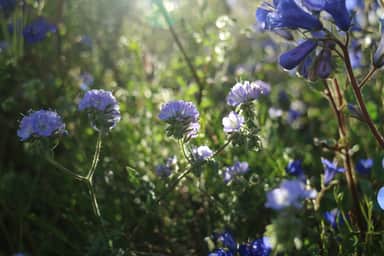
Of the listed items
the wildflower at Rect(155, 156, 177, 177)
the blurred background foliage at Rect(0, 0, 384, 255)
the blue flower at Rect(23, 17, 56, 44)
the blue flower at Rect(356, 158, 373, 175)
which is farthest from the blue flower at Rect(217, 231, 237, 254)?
the blue flower at Rect(23, 17, 56, 44)

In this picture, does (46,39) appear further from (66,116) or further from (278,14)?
(278,14)

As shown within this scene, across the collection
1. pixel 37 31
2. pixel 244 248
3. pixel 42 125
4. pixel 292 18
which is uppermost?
pixel 37 31

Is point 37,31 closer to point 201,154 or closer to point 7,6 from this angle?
point 7,6

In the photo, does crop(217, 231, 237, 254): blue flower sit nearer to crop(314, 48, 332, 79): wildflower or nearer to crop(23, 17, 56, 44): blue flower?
crop(314, 48, 332, 79): wildflower

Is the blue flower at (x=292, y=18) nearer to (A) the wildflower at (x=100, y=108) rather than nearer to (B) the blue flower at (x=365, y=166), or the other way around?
(A) the wildflower at (x=100, y=108)

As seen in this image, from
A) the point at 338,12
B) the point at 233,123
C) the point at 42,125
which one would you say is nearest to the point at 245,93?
the point at 233,123

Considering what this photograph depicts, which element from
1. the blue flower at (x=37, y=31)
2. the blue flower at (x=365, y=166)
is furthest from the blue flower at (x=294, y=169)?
the blue flower at (x=37, y=31)
